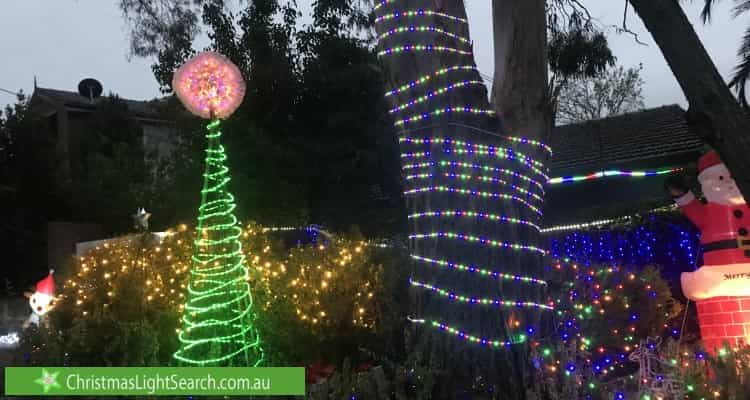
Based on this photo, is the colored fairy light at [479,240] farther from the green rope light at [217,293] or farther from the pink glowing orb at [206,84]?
the pink glowing orb at [206,84]

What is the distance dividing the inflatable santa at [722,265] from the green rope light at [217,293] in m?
3.71

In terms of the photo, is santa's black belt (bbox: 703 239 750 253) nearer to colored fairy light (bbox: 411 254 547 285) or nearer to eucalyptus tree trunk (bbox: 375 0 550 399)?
eucalyptus tree trunk (bbox: 375 0 550 399)

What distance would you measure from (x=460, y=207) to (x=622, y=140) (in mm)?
14709

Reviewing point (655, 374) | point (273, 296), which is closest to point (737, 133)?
point (655, 374)

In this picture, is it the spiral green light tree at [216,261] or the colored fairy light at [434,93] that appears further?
the spiral green light tree at [216,261]

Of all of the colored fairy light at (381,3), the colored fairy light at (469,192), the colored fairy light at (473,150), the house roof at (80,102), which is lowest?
the colored fairy light at (469,192)

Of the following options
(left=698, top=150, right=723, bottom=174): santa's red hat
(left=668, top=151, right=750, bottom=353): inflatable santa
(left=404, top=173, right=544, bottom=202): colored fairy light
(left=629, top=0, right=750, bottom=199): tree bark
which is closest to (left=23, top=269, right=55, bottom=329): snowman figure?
(left=404, top=173, right=544, bottom=202): colored fairy light

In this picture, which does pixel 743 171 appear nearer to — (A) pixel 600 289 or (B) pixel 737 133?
(B) pixel 737 133

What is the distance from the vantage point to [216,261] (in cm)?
554

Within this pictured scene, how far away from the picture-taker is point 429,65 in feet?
13.0

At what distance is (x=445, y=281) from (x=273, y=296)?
2964mm

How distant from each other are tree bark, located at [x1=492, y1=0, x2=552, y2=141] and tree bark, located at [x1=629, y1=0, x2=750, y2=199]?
1373 mm

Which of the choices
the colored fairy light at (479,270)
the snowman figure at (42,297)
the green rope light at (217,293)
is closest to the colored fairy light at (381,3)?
the colored fairy light at (479,270)

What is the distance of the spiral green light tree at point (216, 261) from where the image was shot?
5285mm
